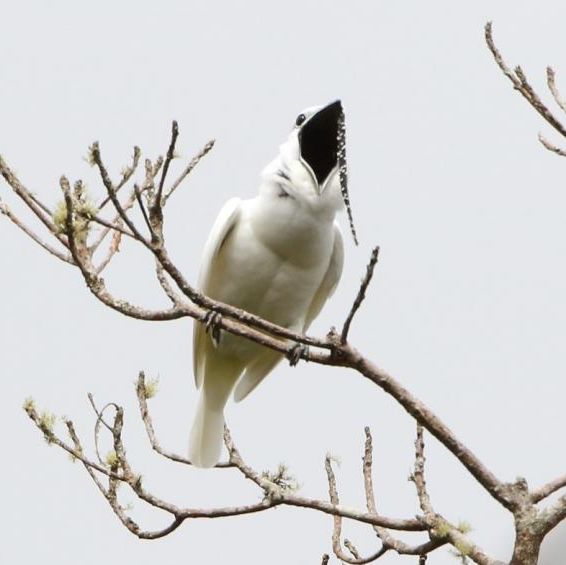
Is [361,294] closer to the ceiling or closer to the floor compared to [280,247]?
closer to the floor

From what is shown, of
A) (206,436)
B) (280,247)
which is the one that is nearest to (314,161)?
(280,247)

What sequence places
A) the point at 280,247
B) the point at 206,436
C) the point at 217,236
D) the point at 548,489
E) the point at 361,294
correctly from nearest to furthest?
1. the point at 361,294
2. the point at 548,489
3. the point at 280,247
4. the point at 217,236
5. the point at 206,436

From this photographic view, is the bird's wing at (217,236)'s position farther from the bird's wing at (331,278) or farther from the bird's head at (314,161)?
the bird's wing at (331,278)

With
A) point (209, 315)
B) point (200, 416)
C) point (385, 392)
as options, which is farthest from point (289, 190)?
point (385, 392)

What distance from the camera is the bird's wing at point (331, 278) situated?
571cm

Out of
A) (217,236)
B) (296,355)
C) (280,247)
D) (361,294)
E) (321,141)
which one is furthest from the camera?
(217,236)

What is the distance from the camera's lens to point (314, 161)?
5230mm

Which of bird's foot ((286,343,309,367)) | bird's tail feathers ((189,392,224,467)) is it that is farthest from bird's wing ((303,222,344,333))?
bird's foot ((286,343,309,367))

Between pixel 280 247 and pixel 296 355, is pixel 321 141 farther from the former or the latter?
pixel 296 355

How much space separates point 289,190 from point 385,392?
2.23 m

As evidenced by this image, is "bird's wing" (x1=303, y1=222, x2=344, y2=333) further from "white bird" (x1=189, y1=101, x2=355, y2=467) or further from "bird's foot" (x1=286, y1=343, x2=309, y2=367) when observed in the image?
"bird's foot" (x1=286, y1=343, x2=309, y2=367)

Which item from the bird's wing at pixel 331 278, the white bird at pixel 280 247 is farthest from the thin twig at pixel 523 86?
the bird's wing at pixel 331 278

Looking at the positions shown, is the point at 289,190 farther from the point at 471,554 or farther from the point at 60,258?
the point at 471,554

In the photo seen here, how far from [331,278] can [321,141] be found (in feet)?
3.05
